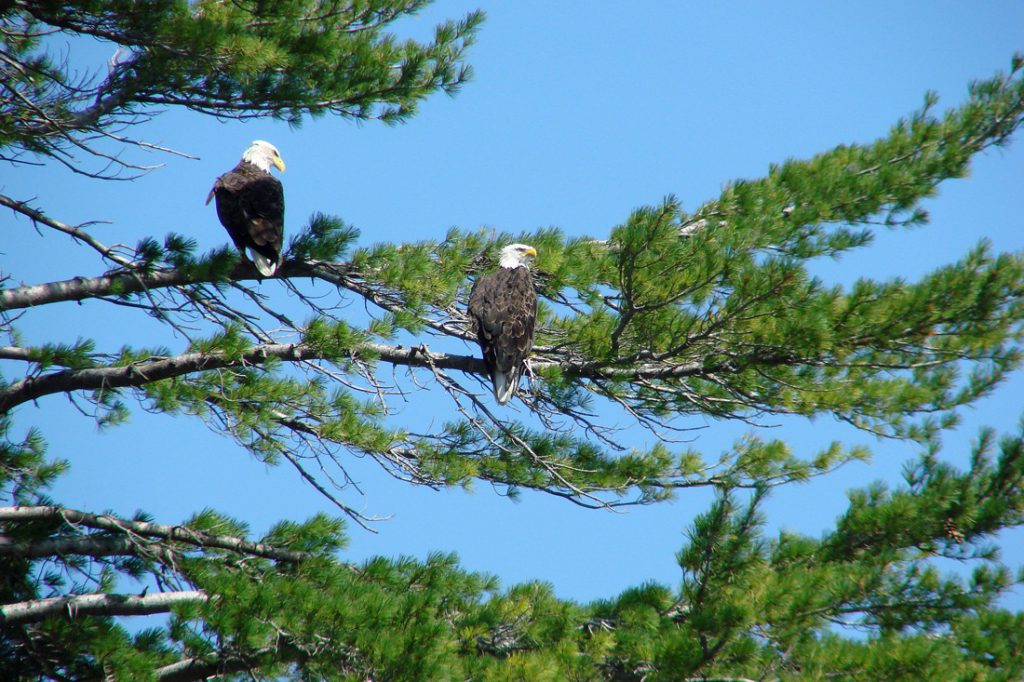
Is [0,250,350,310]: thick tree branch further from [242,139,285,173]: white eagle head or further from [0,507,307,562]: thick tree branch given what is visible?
[242,139,285,173]: white eagle head

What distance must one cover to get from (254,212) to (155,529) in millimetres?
2018

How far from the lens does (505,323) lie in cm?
557

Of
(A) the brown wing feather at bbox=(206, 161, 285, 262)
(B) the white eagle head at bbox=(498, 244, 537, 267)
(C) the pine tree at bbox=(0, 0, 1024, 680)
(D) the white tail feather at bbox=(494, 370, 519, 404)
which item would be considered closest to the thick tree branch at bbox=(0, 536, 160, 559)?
(C) the pine tree at bbox=(0, 0, 1024, 680)

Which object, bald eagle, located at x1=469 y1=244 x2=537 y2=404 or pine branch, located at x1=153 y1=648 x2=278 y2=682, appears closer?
pine branch, located at x1=153 y1=648 x2=278 y2=682

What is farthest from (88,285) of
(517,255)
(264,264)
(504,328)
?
(517,255)

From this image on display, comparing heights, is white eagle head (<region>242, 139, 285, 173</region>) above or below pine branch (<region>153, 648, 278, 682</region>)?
above

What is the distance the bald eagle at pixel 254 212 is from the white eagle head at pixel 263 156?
2.47 feet

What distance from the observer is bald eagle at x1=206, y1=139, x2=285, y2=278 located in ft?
18.3

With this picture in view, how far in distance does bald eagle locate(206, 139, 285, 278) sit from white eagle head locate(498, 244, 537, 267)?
1433 millimetres

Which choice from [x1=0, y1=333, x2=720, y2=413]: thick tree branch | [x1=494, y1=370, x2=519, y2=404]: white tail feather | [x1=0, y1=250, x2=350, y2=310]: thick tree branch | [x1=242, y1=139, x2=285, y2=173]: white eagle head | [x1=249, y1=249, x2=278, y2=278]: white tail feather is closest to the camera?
[x1=0, y1=333, x2=720, y2=413]: thick tree branch

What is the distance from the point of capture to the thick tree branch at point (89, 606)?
15.1 feet

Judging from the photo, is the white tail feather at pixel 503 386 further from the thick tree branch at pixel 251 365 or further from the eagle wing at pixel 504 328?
the thick tree branch at pixel 251 365

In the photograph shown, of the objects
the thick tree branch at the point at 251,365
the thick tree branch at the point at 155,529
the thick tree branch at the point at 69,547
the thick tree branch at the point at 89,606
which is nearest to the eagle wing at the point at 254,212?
the thick tree branch at the point at 251,365

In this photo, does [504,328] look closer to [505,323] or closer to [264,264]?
[505,323]
